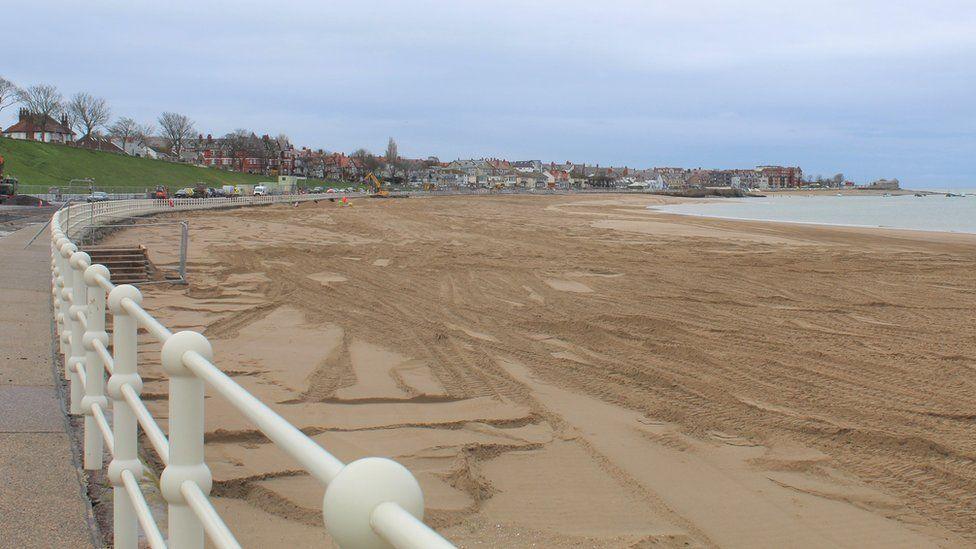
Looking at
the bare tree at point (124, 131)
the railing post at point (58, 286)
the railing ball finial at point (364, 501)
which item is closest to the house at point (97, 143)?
the bare tree at point (124, 131)

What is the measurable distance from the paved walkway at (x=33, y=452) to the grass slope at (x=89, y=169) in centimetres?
7641

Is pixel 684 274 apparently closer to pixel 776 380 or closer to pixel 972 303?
pixel 972 303

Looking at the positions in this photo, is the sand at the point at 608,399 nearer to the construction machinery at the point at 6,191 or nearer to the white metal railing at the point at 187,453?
the white metal railing at the point at 187,453

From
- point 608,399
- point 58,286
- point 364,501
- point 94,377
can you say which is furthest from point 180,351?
point 58,286

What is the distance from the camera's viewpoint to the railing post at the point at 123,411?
3.46 metres

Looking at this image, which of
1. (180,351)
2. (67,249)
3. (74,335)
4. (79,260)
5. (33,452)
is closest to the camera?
(180,351)

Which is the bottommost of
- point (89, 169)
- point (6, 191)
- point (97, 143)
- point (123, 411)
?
point (123, 411)

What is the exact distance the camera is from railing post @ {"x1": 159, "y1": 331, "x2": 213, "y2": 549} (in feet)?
7.70

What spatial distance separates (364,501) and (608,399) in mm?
6899

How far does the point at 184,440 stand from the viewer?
2387 millimetres

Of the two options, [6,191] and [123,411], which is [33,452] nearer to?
[123,411]

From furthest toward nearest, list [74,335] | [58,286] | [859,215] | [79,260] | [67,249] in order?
[859,215] → [58,286] → [67,249] → [74,335] → [79,260]

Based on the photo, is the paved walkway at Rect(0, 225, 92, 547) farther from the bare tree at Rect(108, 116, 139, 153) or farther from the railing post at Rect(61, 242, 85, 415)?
the bare tree at Rect(108, 116, 139, 153)

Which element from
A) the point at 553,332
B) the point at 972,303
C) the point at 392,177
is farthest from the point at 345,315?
the point at 392,177
